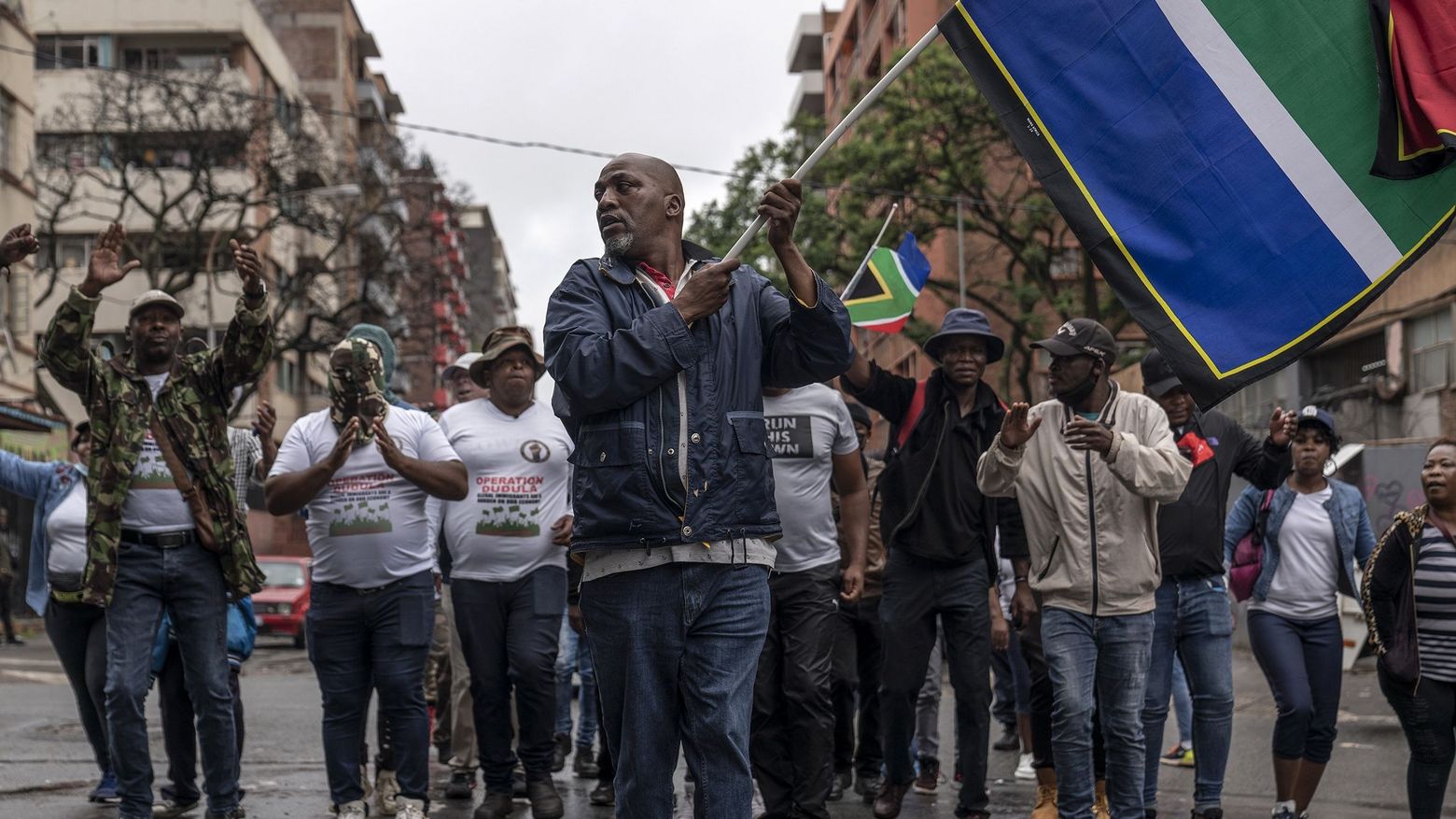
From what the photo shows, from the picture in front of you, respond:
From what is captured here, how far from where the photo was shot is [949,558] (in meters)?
8.12

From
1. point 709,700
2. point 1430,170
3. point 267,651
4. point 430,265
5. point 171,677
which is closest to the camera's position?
point 709,700

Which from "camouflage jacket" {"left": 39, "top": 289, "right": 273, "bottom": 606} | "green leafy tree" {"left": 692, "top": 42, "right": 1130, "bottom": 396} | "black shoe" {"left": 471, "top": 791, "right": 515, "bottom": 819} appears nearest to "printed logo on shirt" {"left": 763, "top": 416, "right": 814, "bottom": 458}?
"black shoe" {"left": 471, "top": 791, "right": 515, "bottom": 819}

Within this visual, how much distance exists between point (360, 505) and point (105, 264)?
5.42ft

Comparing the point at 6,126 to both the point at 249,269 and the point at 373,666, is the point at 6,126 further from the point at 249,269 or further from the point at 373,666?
the point at 249,269

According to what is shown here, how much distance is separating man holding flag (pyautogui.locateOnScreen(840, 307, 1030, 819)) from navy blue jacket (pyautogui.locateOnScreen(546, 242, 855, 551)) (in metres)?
3.43

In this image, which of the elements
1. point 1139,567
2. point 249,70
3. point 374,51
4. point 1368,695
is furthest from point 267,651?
point 374,51

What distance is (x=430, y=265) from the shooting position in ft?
142

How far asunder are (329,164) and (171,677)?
38130 millimetres

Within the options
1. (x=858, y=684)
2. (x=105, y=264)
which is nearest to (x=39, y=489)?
(x=105, y=264)

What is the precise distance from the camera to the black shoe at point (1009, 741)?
38.4 ft

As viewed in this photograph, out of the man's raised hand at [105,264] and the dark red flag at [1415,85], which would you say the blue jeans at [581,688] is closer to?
the man's raised hand at [105,264]

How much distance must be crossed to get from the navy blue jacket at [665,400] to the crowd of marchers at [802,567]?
168 centimetres

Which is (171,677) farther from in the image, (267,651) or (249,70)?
(249,70)

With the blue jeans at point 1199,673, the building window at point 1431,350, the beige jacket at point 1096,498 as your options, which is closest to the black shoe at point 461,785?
the beige jacket at point 1096,498
